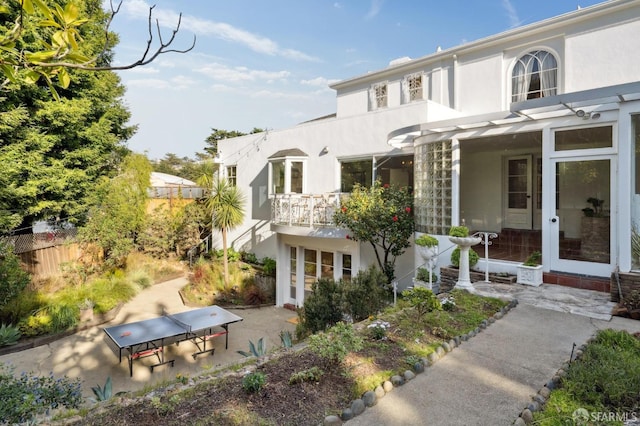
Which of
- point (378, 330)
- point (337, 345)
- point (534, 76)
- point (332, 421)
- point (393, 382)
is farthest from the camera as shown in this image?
point (534, 76)

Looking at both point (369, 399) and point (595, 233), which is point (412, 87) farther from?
point (369, 399)

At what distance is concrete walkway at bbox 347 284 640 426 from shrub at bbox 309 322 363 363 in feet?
2.42

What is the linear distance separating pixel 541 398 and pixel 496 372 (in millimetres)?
658

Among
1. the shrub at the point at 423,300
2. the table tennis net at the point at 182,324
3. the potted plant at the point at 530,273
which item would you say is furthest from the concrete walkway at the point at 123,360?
the potted plant at the point at 530,273

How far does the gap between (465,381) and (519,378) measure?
0.61m

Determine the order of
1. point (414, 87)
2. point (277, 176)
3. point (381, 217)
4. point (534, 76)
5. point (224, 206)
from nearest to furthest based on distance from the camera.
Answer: point (381, 217) < point (534, 76) < point (414, 87) < point (277, 176) < point (224, 206)

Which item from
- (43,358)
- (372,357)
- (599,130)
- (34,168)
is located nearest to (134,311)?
(43,358)

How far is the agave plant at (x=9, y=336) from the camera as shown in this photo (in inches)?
329

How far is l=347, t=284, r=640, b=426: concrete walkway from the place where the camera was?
11.4 feet

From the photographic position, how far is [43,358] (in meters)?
8.49

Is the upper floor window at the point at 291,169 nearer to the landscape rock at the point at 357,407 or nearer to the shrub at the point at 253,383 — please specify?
→ the shrub at the point at 253,383

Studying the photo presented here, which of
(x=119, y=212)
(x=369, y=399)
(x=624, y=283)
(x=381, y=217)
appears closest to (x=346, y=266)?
(x=381, y=217)

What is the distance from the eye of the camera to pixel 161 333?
27.8 feet

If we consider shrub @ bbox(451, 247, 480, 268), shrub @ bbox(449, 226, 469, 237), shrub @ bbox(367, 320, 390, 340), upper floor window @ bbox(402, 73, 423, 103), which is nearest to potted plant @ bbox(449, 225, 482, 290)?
shrub @ bbox(449, 226, 469, 237)
